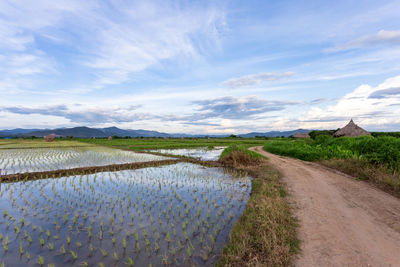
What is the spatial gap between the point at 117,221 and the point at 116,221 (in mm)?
27

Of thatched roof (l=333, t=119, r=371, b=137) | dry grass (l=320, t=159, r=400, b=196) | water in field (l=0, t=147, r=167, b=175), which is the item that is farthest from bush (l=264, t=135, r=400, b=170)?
water in field (l=0, t=147, r=167, b=175)

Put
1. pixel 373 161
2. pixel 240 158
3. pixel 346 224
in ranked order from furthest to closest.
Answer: pixel 240 158, pixel 373 161, pixel 346 224

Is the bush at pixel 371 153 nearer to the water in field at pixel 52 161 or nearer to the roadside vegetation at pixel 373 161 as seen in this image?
the roadside vegetation at pixel 373 161

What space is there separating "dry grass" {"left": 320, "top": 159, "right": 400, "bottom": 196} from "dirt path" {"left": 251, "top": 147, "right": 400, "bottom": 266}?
45 cm

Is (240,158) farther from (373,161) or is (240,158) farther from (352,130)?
(352,130)

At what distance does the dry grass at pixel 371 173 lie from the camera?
7.12m

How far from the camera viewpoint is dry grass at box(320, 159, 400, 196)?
712 cm

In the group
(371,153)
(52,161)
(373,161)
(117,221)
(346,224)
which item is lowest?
(117,221)

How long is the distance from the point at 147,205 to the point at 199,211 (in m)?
1.83

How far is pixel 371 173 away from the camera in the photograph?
8.41 metres

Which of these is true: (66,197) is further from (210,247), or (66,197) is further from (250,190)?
(250,190)

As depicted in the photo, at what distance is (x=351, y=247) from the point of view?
3.72 metres

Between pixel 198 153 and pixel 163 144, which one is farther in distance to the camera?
pixel 163 144

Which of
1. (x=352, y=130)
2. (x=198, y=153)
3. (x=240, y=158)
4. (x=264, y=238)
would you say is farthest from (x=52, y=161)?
(x=352, y=130)
